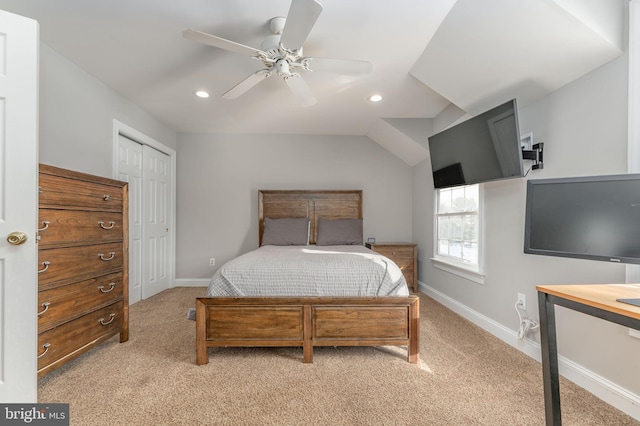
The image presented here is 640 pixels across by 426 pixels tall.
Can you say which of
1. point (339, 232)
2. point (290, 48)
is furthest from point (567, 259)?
point (339, 232)

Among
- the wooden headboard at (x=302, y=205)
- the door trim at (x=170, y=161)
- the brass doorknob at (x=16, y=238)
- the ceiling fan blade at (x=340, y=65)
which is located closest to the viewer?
the brass doorknob at (x=16, y=238)

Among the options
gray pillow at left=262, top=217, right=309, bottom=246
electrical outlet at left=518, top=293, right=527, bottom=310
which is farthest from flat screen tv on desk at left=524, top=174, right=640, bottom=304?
gray pillow at left=262, top=217, right=309, bottom=246

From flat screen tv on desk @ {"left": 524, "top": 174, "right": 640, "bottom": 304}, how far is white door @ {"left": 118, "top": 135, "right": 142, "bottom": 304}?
150 inches

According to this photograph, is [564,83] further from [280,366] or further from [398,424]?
[280,366]

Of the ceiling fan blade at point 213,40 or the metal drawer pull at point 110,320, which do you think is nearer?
the ceiling fan blade at point 213,40

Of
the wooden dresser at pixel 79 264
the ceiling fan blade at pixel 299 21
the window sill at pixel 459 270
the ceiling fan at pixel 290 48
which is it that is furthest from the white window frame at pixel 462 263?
the wooden dresser at pixel 79 264

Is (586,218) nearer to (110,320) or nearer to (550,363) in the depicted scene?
(550,363)

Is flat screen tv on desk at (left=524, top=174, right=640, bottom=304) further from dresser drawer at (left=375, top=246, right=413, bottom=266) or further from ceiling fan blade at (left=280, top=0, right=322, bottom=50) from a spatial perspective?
dresser drawer at (left=375, top=246, right=413, bottom=266)

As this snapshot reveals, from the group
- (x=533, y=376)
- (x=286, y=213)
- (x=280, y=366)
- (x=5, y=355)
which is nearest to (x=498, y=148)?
(x=533, y=376)

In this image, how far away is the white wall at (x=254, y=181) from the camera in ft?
14.4

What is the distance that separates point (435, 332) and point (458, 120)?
2249mm

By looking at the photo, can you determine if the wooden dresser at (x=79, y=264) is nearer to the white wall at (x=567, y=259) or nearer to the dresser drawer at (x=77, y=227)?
the dresser drawer at (x=77, y=227)

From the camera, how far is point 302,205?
430 centimetres

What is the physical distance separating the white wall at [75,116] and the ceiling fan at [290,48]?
4.76 ft
